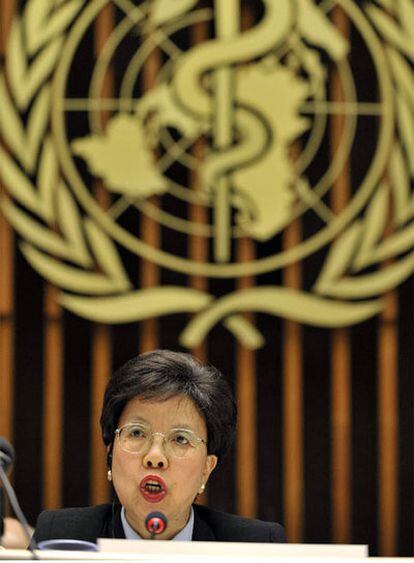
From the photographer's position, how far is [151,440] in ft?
8.21

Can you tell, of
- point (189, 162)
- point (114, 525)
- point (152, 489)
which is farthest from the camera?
point (189, 162)

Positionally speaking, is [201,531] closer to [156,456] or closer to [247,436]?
[156,456]

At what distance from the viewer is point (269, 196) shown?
4.05 metres

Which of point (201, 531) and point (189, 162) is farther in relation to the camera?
point (189, 162)

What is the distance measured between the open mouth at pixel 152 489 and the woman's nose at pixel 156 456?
0.03 m

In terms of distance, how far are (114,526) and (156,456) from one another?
223 millimetres

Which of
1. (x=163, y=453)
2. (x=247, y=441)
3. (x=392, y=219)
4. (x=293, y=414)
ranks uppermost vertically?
(x=392, y=219)

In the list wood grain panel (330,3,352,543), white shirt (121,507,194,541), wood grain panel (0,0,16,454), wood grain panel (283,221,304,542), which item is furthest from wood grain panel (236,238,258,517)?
white shirt (121,507,194,541)

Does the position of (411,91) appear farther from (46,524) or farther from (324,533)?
(46,524)

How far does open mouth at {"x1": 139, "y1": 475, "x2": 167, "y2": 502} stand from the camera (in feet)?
8.06

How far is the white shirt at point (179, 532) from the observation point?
2.51 m

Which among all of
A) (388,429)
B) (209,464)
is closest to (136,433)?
(209,464)

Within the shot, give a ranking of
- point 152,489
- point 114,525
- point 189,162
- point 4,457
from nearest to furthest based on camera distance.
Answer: point 4,457 < point 152,489 < point 114,525 < point 189,162

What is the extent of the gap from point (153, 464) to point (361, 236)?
182cm
